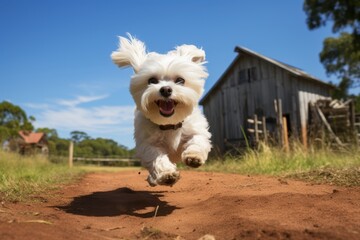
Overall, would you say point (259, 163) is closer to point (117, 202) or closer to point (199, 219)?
point (117, 202)

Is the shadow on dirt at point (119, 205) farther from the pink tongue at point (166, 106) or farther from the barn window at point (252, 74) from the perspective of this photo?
the barn window at point (252, 74)

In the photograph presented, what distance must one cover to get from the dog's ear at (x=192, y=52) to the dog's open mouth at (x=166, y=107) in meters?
0.84

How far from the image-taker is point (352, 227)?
2936mm

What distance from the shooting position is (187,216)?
3.89 m

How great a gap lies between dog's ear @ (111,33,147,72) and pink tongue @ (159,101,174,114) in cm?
65

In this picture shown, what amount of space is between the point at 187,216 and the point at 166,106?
1.23 m

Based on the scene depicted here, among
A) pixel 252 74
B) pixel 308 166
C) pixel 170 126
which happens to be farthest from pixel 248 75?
pixel 170 126

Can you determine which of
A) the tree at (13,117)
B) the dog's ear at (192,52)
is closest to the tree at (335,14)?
the dog's ear at (192,52)

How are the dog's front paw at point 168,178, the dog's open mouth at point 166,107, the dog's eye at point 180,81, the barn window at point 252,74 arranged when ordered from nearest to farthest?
the dog's front paw at point 168,178
the dog's open mouth at point 166,107
the dog's eye at point 180,81
the barn window at point 252,74

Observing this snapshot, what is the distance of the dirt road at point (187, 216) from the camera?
9.02 ft

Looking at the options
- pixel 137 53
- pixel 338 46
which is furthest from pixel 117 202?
pixel 338 46

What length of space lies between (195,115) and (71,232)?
8.41 feet

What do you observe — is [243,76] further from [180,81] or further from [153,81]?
[153,81]

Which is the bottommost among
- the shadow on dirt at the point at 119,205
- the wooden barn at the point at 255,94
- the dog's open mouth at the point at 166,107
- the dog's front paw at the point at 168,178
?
the shadow on dirt at the point at 119,205
